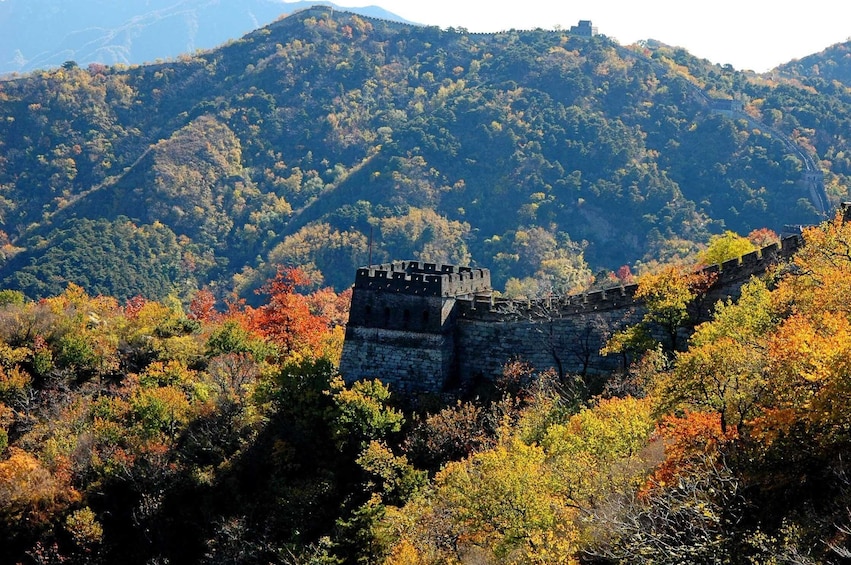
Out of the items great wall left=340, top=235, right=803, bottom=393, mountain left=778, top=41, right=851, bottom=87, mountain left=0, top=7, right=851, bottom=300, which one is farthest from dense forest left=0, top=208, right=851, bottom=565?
mountain left=778, top=41, right=851, bottom=87

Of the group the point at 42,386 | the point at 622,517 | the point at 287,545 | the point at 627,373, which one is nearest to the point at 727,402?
the point at 622,517

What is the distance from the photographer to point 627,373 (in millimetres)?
29172

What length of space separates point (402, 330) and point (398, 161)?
114m

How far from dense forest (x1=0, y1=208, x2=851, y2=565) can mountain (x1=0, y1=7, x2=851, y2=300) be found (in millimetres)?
68087

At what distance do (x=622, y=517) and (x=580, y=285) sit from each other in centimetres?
8390

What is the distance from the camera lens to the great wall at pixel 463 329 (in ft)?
100

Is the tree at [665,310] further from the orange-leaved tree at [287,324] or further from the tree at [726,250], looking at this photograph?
the orange-leaved tree at [287,324]

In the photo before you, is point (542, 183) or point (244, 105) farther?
point (244, 105)

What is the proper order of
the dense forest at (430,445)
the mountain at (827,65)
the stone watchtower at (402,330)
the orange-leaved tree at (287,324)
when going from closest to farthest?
the dense forest at (430,445) < the stone watchtower at (402,330) < the orange-leaved tree at (287,324) < the mountain at (827,65)

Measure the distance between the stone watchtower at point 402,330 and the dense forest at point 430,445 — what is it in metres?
0.81

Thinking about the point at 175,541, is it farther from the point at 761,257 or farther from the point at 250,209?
the point at 250,209

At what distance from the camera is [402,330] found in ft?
103

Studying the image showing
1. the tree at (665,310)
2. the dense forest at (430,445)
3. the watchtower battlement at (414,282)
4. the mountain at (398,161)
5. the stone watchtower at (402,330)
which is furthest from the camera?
the mountain at (398,161)

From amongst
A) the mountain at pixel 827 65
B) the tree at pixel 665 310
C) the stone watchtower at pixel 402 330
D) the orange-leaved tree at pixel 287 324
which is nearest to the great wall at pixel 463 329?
the stone watchtower at pixel 402 330
